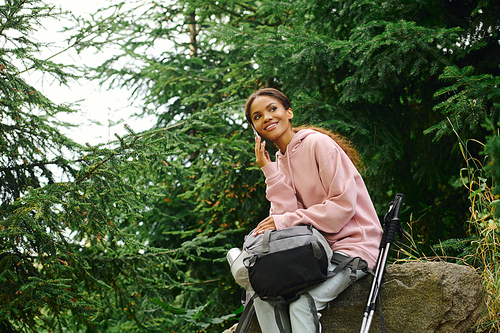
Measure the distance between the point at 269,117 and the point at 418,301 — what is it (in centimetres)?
139

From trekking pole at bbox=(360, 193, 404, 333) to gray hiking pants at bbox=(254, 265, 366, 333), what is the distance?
0.31 ft

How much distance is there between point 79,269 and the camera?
3.90 meters

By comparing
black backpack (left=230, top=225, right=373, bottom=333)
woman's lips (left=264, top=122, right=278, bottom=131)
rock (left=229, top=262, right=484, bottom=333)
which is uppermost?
woman's lips (left=264, top=122, right=278, bottom=131)

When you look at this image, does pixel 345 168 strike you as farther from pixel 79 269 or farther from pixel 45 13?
pixel 45 13

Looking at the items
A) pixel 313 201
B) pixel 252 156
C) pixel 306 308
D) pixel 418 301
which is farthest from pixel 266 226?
pixel 252 156

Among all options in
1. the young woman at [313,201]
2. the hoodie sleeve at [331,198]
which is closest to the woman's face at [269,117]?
the young woman at [313,201]

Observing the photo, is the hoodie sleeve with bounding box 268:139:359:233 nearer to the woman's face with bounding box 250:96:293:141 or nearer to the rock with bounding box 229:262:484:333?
the woman's face with bounding box 250:96:293:141

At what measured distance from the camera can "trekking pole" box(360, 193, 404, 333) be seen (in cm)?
204

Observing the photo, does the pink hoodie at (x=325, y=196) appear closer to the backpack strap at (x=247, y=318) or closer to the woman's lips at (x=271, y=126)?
the woman's lips at (x=271, y=126)

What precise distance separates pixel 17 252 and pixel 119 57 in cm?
478

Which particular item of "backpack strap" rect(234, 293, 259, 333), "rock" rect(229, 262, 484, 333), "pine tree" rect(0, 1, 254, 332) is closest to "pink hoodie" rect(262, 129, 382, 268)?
"rock" rect(229, 262, 484, 333)

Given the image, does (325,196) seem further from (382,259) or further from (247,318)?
(247,318)

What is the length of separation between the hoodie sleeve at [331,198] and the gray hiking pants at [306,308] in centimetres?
25

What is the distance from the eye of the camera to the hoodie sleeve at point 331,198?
6.91 ft
